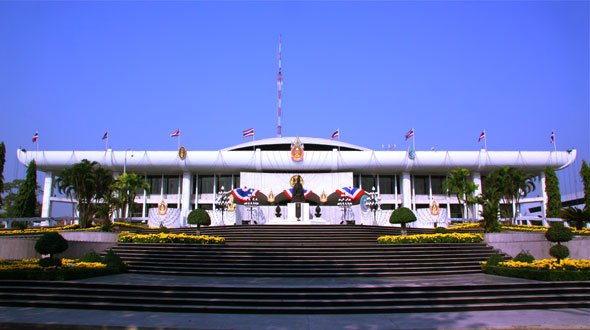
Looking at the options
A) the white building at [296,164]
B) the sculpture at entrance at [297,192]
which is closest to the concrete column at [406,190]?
the white building at [296,164]

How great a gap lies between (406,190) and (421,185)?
5.88 m

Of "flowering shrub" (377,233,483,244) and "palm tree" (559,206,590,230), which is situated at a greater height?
"palm tree" (559,206,590,230)

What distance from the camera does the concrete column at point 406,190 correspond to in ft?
198

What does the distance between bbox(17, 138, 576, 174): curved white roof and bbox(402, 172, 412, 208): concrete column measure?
7.92 ft

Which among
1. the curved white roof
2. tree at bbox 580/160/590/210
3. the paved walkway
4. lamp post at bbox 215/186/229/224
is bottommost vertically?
the paved walkway

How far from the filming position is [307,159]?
5703 centimetres

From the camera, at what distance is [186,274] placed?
19.1 metres

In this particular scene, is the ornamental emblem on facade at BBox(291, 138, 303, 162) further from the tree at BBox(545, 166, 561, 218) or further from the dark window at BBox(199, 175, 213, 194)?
the tree at BBox(545, 166, 561, 218)

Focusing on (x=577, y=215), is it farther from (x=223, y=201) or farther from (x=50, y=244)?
(x=50, y=244)

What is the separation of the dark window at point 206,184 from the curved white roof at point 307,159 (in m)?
5.31

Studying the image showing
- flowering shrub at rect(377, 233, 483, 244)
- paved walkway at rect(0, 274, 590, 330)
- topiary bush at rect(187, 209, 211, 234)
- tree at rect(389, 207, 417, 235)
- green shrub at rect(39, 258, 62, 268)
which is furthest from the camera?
topiary bush at rect(187, 209, 211, 234)

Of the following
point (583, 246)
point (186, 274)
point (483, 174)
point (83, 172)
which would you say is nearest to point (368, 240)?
point (583, 246)

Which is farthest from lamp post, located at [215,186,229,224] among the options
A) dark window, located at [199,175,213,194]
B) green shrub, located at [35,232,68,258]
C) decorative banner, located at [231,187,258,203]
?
green shrub, located at [35,232,68,258]

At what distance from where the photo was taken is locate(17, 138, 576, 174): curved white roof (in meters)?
57.1
